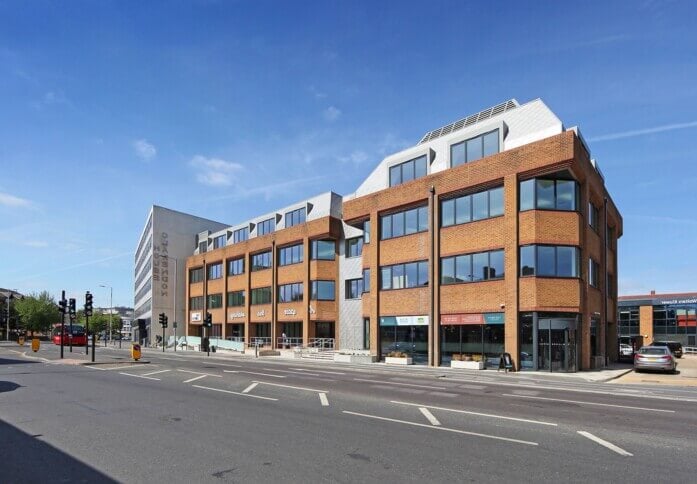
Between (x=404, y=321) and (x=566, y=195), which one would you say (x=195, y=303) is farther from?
(x=566, y=195)

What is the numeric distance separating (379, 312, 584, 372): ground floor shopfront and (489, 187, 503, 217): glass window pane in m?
5.55

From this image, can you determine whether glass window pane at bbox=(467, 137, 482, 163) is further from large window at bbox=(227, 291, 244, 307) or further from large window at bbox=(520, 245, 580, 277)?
large window at bbox=(227, 291, 244, 307)

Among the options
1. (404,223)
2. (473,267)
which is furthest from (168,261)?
(473,267)

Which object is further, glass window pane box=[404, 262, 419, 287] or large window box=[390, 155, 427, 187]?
large window box=[390, 155, 427, 187]

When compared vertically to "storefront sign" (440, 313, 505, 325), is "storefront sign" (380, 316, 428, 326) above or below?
below

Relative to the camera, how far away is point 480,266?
30531mm

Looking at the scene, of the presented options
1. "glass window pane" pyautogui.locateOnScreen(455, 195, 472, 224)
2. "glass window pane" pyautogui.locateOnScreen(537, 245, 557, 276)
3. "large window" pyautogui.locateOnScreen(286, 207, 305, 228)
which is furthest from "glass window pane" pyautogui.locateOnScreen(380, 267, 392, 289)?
"large window" pyautogui.locateOnScreen(286, 207, 305, 228)

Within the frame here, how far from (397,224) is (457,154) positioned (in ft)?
20.0

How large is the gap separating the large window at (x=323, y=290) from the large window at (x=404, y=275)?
10.2 meters

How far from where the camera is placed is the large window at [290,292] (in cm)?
4809

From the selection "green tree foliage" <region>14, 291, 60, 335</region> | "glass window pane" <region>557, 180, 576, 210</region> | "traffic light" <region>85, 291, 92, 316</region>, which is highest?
"glass window pane" <region>557, 180, 576, 210</region>

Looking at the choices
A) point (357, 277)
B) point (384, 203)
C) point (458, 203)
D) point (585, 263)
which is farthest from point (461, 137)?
point (357, 277)

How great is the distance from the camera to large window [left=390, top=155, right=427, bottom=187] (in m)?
35.7

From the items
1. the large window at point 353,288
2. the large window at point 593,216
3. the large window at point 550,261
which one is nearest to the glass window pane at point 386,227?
the large window at point 353,288
